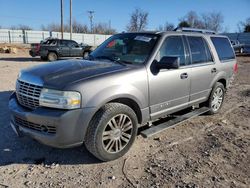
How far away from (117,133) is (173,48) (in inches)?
75.0

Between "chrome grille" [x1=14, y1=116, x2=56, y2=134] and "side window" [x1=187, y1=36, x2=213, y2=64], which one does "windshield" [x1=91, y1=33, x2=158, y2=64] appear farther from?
"chrome grille" [x1=14, y1=116, x2=56, y2=134]

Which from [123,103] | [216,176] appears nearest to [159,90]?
[123,103]

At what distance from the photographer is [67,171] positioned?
3693 millimetres

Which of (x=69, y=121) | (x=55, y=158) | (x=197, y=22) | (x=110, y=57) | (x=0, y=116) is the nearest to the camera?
(x=69, y=121)

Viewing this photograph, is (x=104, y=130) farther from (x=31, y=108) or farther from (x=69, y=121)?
(x=31, y=108)

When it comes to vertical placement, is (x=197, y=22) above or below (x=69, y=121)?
above

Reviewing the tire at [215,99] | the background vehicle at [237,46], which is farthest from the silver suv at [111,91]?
the background vehicle at [237,46]

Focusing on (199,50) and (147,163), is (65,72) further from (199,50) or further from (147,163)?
(199,50)

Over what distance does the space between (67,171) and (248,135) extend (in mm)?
3380

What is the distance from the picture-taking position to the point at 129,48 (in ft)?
15.5

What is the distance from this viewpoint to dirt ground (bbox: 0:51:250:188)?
345 cm

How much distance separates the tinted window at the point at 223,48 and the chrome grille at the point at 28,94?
413cm

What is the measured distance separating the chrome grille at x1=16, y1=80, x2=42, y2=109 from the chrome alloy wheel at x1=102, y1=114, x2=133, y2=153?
101 cm

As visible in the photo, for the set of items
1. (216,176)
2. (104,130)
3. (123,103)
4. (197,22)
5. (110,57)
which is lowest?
(216,176)
